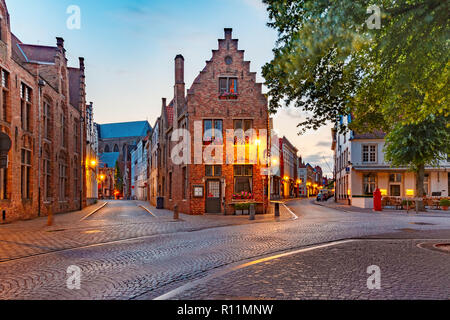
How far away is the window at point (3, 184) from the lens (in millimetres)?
17922

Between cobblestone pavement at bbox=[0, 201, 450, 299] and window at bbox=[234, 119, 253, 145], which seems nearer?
cobblestone pavement at bbox=[0, 201, 450, 299]

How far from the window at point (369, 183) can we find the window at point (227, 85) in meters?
22.1

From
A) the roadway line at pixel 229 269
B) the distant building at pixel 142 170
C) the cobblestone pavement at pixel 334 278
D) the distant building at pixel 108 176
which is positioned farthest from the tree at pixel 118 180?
the cobblestone pavement at pixel 334 278

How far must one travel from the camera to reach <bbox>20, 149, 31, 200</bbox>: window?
67.1ft

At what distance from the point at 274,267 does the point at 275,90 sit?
551 cm

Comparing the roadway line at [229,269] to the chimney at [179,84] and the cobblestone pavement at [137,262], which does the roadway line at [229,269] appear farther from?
the chimney at [179,84]

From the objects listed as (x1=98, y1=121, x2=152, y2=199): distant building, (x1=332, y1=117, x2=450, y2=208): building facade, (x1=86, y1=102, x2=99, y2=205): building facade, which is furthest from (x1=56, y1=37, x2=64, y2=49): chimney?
(x1=98, y1=121, x2=152, y2=199): distant building

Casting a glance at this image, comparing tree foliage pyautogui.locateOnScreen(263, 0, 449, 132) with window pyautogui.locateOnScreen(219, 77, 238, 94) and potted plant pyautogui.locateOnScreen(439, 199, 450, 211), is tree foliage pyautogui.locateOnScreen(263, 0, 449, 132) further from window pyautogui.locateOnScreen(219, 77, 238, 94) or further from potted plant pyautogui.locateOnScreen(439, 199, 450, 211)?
potted plant pyautogui.locateOnScreen(439, 199, 450, 211)

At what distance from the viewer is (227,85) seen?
2553 cm

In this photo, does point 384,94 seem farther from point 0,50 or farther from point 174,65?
point 174,65

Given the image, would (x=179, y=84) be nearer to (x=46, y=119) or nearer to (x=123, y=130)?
(x=46, y=119)

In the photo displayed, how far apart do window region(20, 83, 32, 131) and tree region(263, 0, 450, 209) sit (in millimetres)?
14632

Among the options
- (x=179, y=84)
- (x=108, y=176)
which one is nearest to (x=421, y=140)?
(x=179, y=84)
